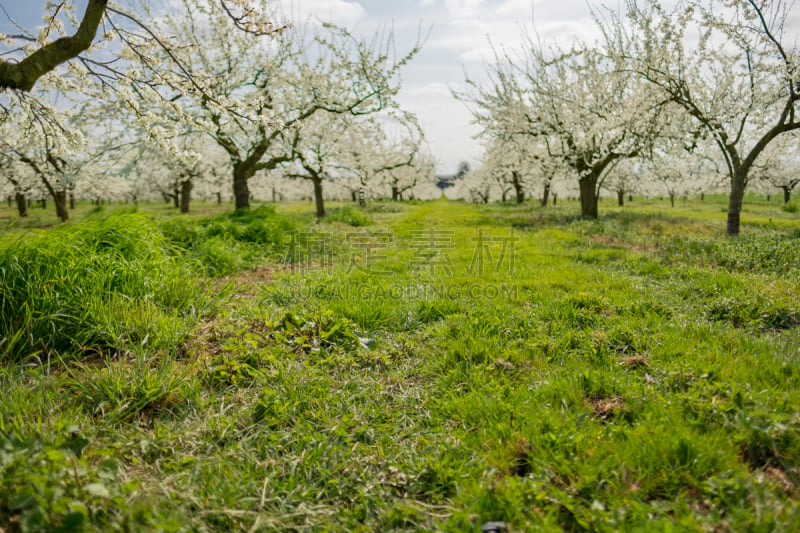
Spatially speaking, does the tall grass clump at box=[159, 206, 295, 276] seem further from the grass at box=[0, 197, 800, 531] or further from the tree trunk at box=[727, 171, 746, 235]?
the tree trunk at box=[727, 171, 746, 235]

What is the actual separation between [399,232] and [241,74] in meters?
8.09

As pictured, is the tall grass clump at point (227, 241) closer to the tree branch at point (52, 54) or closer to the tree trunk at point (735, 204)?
the tree branch at point (52, 54)

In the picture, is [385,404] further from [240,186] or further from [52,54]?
[240,186]

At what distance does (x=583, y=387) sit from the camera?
2840 mm

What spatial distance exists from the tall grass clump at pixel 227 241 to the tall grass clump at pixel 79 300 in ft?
5.56

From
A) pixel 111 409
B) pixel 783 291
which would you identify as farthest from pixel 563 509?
pixel 783 291

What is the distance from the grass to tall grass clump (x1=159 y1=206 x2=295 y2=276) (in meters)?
1.36

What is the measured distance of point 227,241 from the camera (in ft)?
26.2

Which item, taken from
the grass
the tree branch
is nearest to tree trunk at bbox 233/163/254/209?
the grass

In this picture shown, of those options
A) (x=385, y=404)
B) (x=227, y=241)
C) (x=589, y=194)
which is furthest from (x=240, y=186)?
(x=589, y=194)

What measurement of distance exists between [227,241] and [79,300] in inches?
183

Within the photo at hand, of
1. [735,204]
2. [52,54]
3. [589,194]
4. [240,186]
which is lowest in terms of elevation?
[735,204]

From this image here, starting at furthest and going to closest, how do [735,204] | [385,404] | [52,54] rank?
[735,204]
[52,54]
[385,404]

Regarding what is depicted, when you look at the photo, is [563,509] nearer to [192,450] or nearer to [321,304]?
[192,450]
